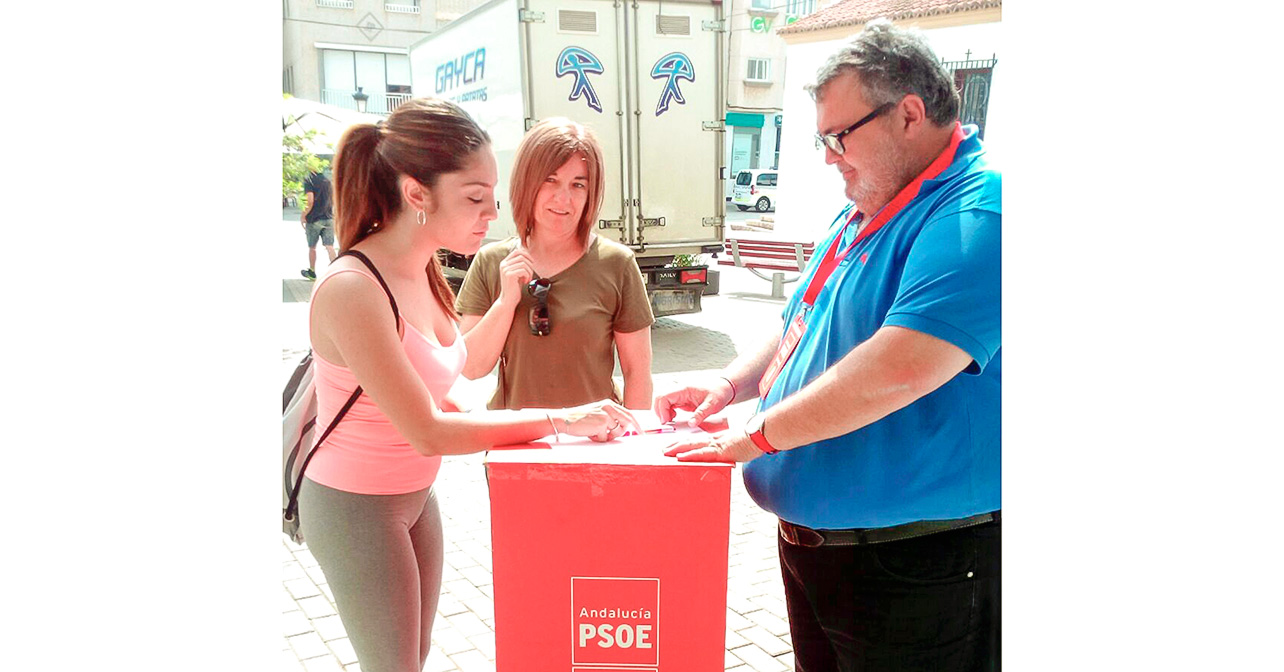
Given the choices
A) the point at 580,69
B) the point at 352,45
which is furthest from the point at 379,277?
the point at 580,69

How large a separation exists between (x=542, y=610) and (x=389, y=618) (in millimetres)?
431

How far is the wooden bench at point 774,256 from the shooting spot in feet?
36.9

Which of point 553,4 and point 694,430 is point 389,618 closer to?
point 694,430

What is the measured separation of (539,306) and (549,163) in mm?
378

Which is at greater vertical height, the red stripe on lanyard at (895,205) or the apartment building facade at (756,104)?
the apartment building facade at (756,104)

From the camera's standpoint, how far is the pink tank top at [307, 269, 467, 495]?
1.57 metres

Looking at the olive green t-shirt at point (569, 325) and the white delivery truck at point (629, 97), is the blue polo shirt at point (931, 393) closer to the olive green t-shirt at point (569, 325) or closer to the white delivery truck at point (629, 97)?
the olive green t-shirt at point (569, 325)

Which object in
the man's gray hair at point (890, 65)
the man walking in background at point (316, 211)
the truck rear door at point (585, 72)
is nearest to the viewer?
the man's gray hair at point (890, 65)

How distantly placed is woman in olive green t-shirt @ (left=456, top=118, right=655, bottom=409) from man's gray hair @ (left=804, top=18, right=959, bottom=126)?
86 centimetres

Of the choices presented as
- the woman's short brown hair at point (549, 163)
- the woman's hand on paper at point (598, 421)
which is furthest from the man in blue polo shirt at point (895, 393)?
the woman's short brown hair at point (549, 163)

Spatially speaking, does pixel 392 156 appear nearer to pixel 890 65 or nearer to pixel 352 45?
pixel 890 65

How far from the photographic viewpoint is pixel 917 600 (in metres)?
1.52

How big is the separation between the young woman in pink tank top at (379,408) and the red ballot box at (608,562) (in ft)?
0.62

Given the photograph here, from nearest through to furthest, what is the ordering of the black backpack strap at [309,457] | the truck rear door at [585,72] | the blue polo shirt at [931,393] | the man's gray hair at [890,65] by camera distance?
1. the blue polo shirt at [931,393]
2. the man's gray hair at [890,65]
3. the black backpack strap at [309,457]
4. the truck rear door at [585,72]
